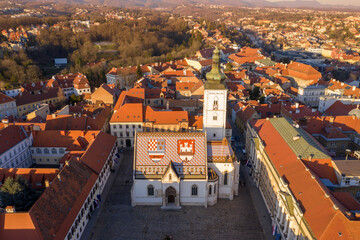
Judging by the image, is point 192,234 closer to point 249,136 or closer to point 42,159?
point 249,136

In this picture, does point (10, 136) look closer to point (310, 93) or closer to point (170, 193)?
point (170, 193)

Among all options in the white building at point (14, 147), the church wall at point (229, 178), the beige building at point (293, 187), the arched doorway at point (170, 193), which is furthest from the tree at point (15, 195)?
the beige building at point (293, 187)

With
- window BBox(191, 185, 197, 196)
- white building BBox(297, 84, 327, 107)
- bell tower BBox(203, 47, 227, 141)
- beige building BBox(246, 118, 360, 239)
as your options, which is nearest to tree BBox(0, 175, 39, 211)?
window BBox(191, 185, 197, 196)

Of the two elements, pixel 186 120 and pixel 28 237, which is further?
pixel 186 120

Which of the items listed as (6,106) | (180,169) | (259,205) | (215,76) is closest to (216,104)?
(215,76)

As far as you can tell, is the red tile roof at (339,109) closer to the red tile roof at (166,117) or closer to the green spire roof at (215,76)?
the red tile roof at (166,117)

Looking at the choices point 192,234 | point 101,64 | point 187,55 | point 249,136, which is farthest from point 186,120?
point 187,55
